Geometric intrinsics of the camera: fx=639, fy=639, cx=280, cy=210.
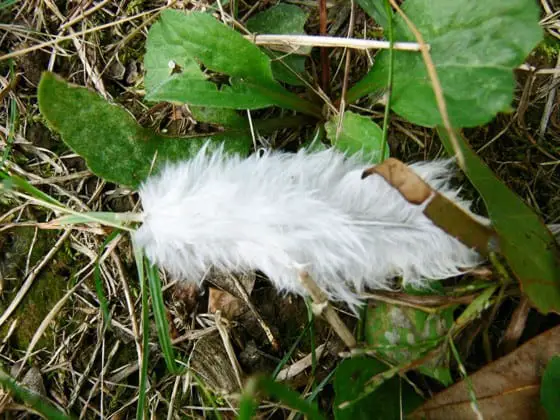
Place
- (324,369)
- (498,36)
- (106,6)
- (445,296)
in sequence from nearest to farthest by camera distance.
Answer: (498,36)
(445,296)
(324,369)
(106,6)

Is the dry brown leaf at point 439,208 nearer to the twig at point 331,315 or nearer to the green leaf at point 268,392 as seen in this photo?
the twig at point 331,315

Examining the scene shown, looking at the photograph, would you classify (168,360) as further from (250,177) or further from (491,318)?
(491,318)

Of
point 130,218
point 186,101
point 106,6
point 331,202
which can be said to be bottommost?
point 130,218

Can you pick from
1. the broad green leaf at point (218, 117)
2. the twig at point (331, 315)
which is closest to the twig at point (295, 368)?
the twig at point (331, 315)

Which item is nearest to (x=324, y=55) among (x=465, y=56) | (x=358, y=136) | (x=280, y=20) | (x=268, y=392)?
(x=280, y=20)

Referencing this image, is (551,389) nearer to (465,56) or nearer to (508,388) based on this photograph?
(508,388)

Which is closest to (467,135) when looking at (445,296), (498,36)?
(498,36)

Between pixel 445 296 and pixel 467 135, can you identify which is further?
pixel 467 135
